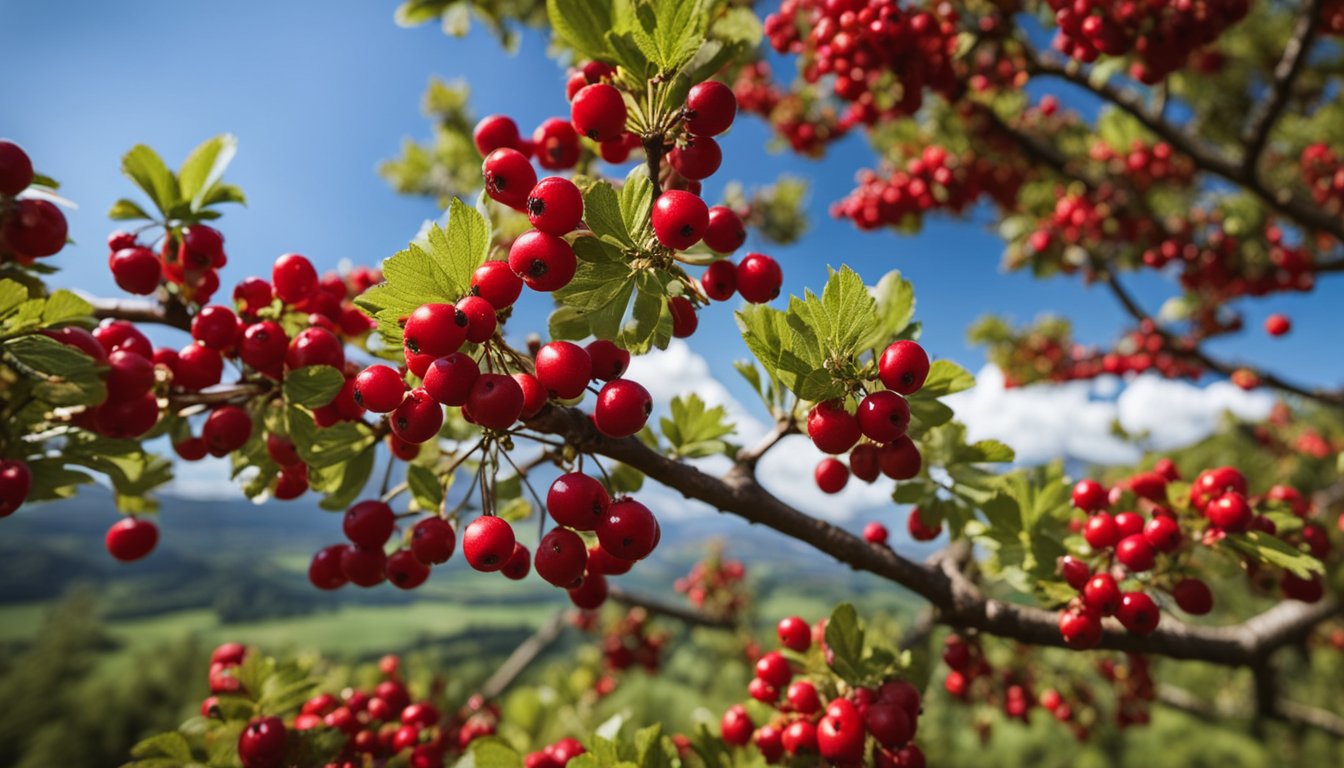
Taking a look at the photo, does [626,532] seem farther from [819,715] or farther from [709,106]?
[819,715]

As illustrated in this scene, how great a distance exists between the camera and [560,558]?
1558 millimetres

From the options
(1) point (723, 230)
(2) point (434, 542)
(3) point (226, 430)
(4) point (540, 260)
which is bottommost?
(2) point (434, 542)

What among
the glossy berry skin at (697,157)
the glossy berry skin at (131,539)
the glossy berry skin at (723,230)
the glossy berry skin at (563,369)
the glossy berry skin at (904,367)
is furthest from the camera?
the glossy berry skin at (131,539)

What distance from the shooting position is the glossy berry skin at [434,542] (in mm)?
1773

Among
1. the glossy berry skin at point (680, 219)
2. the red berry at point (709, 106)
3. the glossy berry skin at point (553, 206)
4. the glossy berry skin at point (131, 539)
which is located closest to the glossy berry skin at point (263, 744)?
the glossy berry skin at point (131, 539)

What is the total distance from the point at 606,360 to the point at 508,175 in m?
0.53

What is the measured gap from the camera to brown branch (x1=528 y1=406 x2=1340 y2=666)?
1711 mm

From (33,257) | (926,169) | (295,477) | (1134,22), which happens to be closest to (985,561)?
(295,477)

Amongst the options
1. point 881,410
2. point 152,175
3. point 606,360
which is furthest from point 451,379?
point 152,175

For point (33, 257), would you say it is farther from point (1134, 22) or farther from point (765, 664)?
point (1134, 22)

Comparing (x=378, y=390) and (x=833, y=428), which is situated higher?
(x=833, y=428)

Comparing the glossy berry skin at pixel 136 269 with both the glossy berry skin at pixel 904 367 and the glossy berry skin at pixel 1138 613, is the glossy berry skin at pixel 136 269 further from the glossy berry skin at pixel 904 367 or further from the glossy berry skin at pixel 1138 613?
the glossy berry skin at pixel 1138 613

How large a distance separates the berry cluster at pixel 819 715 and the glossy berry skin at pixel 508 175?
1.97 metres

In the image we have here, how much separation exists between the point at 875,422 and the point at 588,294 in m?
0.78
